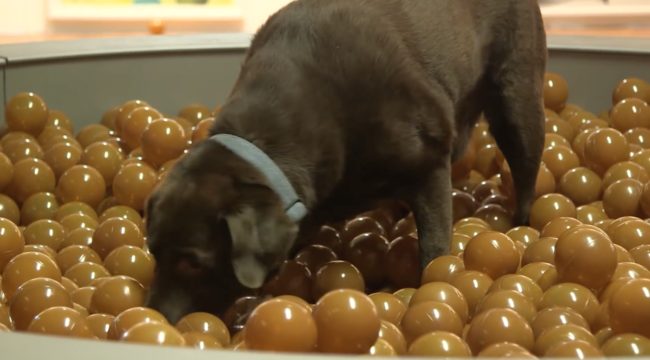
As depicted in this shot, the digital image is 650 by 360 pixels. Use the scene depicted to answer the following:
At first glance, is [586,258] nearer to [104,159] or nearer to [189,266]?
[189,266]

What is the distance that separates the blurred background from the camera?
17.4 ft

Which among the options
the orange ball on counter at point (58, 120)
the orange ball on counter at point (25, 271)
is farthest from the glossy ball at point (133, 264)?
the orange ball on counter at point (58, 120)

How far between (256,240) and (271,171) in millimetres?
133

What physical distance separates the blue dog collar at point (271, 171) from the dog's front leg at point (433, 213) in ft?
1.21

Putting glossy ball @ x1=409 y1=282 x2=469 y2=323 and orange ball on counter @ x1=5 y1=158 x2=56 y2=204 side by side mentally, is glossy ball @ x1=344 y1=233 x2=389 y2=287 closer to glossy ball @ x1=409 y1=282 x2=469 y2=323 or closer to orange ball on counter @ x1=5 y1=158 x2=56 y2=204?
glossy ball @ x1=409 y1=282 x2=469 y2=323

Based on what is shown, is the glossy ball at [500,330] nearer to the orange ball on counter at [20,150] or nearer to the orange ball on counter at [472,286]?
the orange ball on counter at [472,286]

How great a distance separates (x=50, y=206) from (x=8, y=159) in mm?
165

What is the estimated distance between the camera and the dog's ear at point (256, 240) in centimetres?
166

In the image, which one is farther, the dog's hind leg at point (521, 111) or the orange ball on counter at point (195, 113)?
the orange ball on counter at point (195, 113)

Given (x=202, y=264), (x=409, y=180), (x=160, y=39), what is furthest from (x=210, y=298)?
(x=160, y=39)

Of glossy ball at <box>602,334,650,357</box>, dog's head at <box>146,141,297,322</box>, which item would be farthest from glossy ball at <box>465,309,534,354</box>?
dog's head at <box>146,141,297,322</box>

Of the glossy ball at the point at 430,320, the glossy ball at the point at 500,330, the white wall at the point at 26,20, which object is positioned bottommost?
the white wall at the point at 26,20

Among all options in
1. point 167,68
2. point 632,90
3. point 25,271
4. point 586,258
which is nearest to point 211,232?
point 25,271

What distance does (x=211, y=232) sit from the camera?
1.71m
